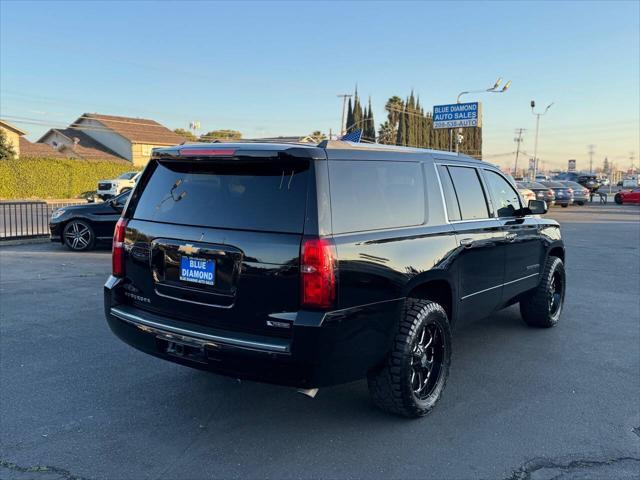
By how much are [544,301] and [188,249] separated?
4.32 meters

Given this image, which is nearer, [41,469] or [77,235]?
[41,469]

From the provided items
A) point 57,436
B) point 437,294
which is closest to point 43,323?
point 57,436

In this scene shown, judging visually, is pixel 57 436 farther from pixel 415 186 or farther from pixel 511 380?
pixel 511 380

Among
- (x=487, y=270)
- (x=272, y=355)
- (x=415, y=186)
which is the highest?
(x=415, y=186)

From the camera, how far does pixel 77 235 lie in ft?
40.1

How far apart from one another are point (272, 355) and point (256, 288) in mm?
404

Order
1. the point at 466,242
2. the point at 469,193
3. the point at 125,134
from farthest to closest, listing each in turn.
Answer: the point at 125,134 → the point at 469,193 → the point at 466,242

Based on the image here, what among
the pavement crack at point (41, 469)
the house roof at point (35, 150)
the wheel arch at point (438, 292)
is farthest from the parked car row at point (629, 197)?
the house roof at point (35, 150)

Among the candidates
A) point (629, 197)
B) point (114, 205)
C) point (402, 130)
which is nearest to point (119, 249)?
point (114, 205)

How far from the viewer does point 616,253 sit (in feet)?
43.4

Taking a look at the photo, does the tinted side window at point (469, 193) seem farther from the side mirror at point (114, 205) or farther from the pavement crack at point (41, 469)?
the side mirror at point (114, 205)

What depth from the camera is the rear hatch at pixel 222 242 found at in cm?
329

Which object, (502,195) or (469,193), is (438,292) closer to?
(469,193)

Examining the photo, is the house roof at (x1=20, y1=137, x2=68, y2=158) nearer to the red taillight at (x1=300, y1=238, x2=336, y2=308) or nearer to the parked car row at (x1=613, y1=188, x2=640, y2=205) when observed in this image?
the parked car row at (x1=613, y1=188, x2=640, y2=205)
